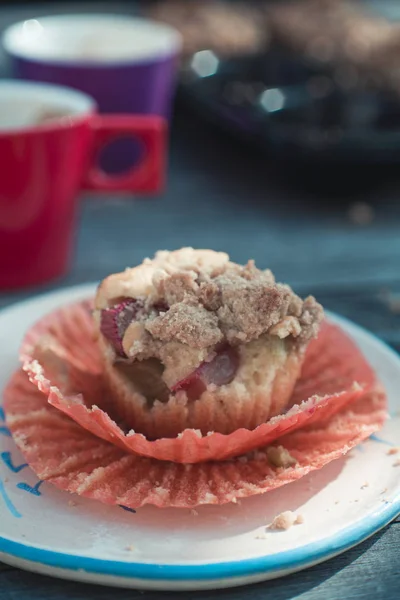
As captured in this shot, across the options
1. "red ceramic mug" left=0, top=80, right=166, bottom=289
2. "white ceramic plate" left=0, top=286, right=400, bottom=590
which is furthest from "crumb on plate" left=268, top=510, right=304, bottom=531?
"red ceramic mug" left=0, top=80, right=166, bottom=289

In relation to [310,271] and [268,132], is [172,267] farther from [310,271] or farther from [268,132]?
[268,132]

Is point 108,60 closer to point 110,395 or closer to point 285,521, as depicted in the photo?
point 110,395

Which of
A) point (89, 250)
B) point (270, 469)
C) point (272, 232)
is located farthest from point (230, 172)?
point (270, 469)

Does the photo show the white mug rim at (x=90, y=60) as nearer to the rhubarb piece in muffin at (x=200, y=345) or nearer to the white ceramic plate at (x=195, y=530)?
the rhubarb piece in muffin at (x=200, y=345)

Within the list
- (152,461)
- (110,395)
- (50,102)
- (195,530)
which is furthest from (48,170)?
(195,530)

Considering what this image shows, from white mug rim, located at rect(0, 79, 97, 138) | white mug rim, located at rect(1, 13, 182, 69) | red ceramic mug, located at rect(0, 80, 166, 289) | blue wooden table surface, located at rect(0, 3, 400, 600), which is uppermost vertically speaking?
white mug rim, located at rect(1, 13, 182, 69)

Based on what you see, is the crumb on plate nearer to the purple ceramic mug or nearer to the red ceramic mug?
the red ceramic mug
